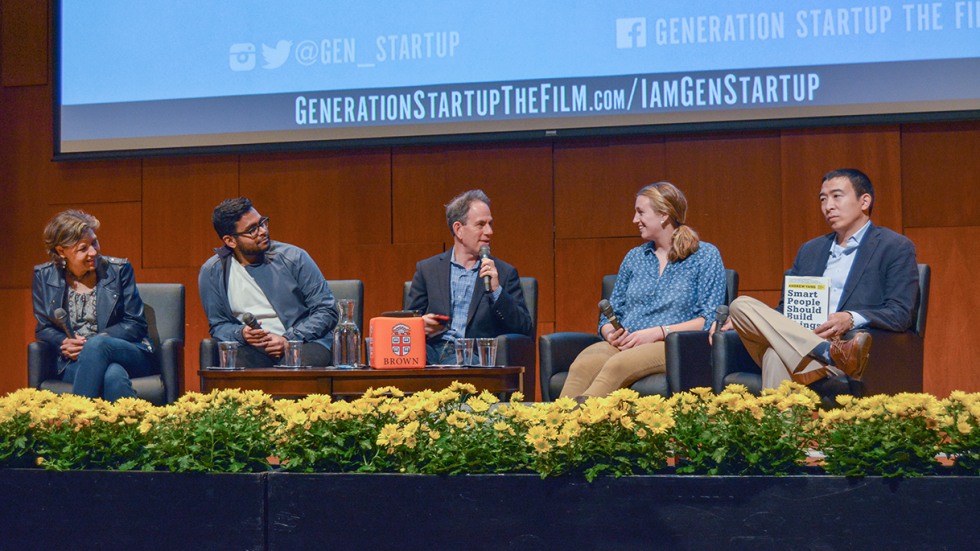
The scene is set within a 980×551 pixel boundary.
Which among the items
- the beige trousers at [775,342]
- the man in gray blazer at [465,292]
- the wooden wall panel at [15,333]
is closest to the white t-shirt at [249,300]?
the man in gray blazer at [465,292]

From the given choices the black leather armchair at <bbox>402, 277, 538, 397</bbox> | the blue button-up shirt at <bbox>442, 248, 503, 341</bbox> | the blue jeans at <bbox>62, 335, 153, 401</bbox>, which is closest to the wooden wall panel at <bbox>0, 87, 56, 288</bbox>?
the blue jeans at <bbox>62, 335, 153, 401</bbox>

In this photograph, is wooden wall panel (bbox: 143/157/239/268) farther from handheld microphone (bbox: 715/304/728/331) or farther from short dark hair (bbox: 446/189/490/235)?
handheld microphone (bbox: 715/304/728/331)

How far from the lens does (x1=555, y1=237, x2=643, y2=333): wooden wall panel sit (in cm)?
475

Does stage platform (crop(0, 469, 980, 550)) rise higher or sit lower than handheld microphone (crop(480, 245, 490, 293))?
lower

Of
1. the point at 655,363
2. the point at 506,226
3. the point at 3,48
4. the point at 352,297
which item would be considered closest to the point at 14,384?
the point at 3,48

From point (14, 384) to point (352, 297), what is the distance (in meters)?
2.15

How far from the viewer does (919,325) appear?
Result: 3455mm

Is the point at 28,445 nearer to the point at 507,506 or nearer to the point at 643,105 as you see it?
the point at 507,506

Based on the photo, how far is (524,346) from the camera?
385 centimetres

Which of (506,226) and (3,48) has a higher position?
(3,48)

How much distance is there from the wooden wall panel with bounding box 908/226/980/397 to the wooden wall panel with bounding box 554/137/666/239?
1.21 metres

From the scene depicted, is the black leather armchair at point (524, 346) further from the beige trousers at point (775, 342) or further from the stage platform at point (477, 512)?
the stage platform at point (477, 512)

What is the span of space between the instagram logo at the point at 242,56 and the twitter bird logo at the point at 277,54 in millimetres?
71

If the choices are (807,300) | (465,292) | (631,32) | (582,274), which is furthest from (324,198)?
(807,300)
